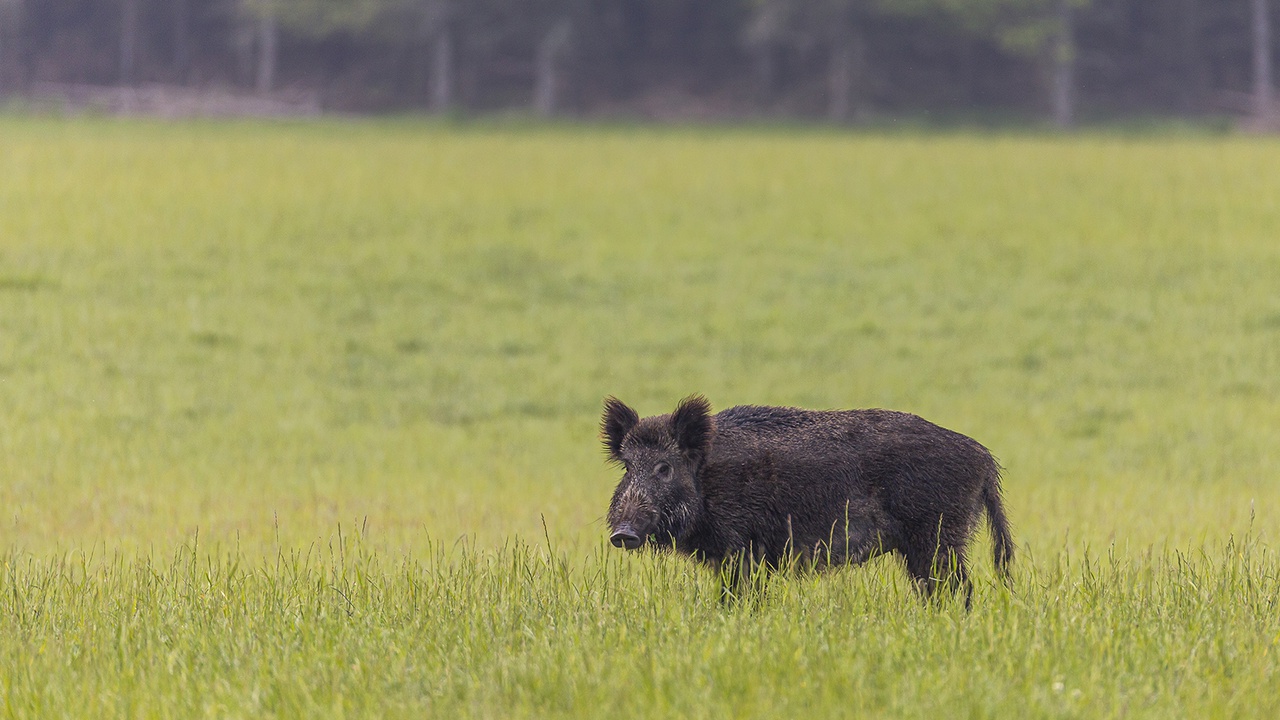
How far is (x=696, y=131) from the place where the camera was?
49156 mm

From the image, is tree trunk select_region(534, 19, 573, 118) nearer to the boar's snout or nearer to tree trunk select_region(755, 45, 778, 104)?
tree trunk select_region(755, 45, 778, 104)

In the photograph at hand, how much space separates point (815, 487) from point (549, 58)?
2122 inches

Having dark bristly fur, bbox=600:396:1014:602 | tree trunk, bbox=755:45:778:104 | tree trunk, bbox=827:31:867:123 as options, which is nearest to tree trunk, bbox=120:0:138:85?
tree trunk, bbox=755:45:778:104

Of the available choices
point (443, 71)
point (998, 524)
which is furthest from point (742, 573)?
point (443, 71)

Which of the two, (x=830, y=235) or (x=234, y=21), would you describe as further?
(x=234, y=21)

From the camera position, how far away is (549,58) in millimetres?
58094

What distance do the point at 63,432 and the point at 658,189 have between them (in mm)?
17900

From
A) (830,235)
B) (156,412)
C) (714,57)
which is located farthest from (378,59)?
(156,412)

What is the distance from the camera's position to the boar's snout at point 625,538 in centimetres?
581

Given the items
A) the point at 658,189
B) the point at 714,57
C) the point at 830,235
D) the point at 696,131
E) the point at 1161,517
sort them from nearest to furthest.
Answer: the point at 1161,517
the point at 830,235
the point at 658,189
the point at 696,131
the point at 714,57

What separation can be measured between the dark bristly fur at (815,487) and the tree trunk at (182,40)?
230ft

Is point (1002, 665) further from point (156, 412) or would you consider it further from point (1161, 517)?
point (156, 412)

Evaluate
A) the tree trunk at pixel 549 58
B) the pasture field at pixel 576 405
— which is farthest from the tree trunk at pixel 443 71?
the pasture field at pixel 576 405

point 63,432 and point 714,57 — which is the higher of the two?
point 714,57
